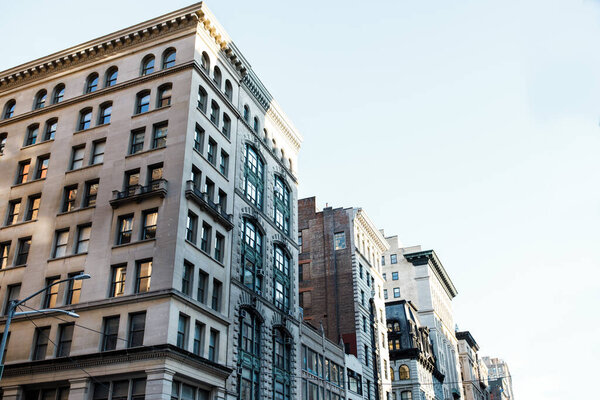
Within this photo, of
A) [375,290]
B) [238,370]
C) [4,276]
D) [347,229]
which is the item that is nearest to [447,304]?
[375,290]

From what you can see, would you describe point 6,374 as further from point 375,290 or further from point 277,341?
point 375,290

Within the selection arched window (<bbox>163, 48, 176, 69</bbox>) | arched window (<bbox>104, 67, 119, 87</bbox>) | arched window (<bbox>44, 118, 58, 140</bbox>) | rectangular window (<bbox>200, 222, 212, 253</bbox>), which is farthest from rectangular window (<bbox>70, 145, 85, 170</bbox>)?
rectangular window (<bbox>200, 222, 212, 253</bbox>)

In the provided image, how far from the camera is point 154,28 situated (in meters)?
47.9

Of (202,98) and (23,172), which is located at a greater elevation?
(202,98)

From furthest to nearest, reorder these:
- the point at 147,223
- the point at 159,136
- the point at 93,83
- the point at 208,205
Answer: the point at 93,83, the point at 159,136, the point at 208,205, the point at 147,223

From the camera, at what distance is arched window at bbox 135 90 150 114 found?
46.0 metres

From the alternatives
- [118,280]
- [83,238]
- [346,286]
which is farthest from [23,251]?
[346,286]

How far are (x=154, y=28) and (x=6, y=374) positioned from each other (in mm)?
27153

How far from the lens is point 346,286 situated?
71.1 metres

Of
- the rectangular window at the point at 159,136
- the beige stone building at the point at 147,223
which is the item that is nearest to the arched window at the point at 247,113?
the beige stone building at the point at 147,223

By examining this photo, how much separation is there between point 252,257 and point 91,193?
43.7 feet

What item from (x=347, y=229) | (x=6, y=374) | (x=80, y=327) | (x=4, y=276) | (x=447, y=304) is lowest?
(x=6, y=374)

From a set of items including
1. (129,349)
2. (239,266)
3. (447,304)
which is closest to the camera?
(129,349)

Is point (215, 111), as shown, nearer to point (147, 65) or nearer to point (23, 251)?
point (147, 65)
